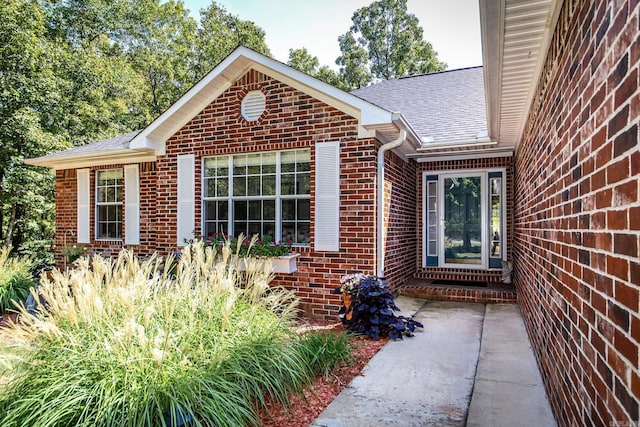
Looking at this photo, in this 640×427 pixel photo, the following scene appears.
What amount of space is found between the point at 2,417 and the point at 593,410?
3.37 meters

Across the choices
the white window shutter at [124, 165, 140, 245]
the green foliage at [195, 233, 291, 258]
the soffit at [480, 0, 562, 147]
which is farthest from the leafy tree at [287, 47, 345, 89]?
the soffit at [480, 0, 562, 147]

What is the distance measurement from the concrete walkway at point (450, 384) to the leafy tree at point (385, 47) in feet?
66.2

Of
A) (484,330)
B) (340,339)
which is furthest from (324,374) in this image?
(484,330)

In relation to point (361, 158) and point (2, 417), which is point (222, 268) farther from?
point (361, 158)

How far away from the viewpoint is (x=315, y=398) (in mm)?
3121

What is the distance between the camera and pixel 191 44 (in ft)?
71.8

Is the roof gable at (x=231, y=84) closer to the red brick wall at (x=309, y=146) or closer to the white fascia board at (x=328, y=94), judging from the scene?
the white fascia board at (x=328, y=94)

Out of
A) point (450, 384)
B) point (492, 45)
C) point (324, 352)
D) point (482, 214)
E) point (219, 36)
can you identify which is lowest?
point (450, 384)

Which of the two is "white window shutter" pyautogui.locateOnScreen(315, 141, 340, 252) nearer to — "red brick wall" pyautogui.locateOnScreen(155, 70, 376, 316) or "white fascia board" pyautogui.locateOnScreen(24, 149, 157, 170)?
"red brick wall" pyautogui.locateOnScreen(155, 70, 376, 316)

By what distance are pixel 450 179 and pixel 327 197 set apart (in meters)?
3.55

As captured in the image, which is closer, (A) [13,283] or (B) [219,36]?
(A) [13,283]

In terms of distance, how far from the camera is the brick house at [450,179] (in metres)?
1.57

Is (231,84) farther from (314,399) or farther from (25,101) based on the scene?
(25,101)

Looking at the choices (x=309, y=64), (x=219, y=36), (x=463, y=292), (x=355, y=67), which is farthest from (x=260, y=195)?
(x=219, y=36)
